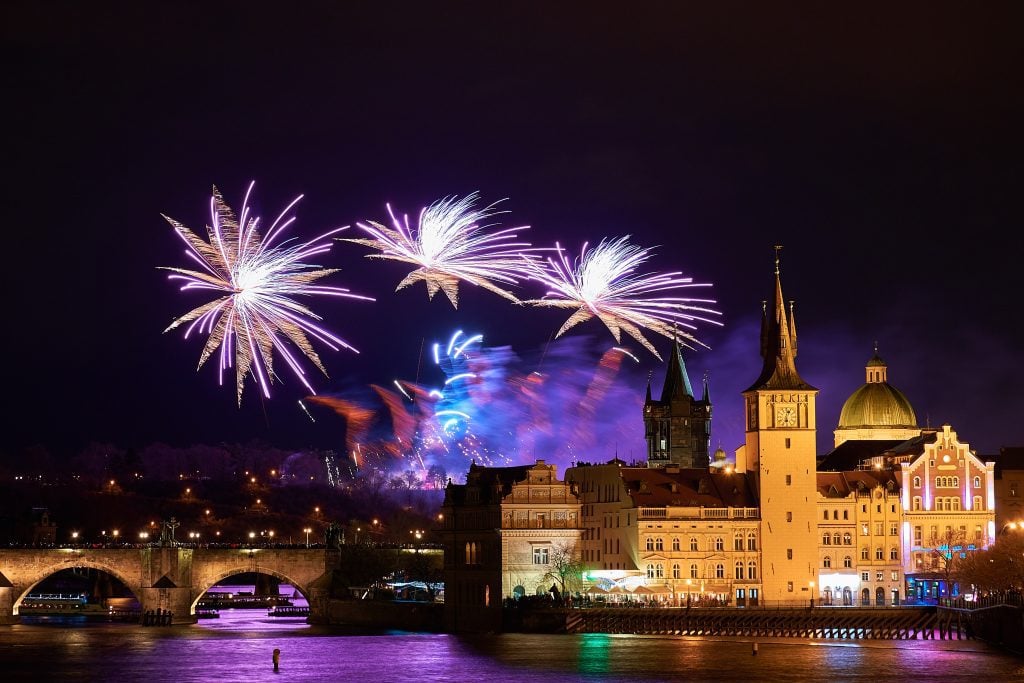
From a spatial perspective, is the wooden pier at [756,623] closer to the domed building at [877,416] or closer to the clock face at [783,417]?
the clock face at [783,417]

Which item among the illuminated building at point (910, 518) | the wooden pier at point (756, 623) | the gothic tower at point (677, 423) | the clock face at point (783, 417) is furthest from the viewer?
the gothic tower at point (677, 423)

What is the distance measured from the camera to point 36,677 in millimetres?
95188

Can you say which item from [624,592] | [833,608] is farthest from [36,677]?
[833,608]

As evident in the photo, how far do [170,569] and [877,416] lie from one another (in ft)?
198

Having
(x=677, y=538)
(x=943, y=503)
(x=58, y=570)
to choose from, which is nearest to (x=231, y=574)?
(x=58, y=570)

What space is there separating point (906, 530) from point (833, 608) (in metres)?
16.3

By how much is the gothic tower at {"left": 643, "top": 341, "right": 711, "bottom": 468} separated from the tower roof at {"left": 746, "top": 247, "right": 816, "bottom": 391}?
130 ft

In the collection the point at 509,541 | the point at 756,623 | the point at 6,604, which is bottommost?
the point at 756,623

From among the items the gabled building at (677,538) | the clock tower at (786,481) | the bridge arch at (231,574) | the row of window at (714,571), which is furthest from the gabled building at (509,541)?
the bridge arch at (231,574)

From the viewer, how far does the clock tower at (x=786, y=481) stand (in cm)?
13200

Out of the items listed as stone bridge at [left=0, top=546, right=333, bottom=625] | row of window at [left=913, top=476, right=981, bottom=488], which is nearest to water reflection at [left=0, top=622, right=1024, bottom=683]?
stone bridge at [left=0, top=546, right=333, bottom=625]

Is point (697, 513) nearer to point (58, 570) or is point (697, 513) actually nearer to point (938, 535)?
point (938, 535)

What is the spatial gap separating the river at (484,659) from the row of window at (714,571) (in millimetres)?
11660

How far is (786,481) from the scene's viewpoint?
133 m
